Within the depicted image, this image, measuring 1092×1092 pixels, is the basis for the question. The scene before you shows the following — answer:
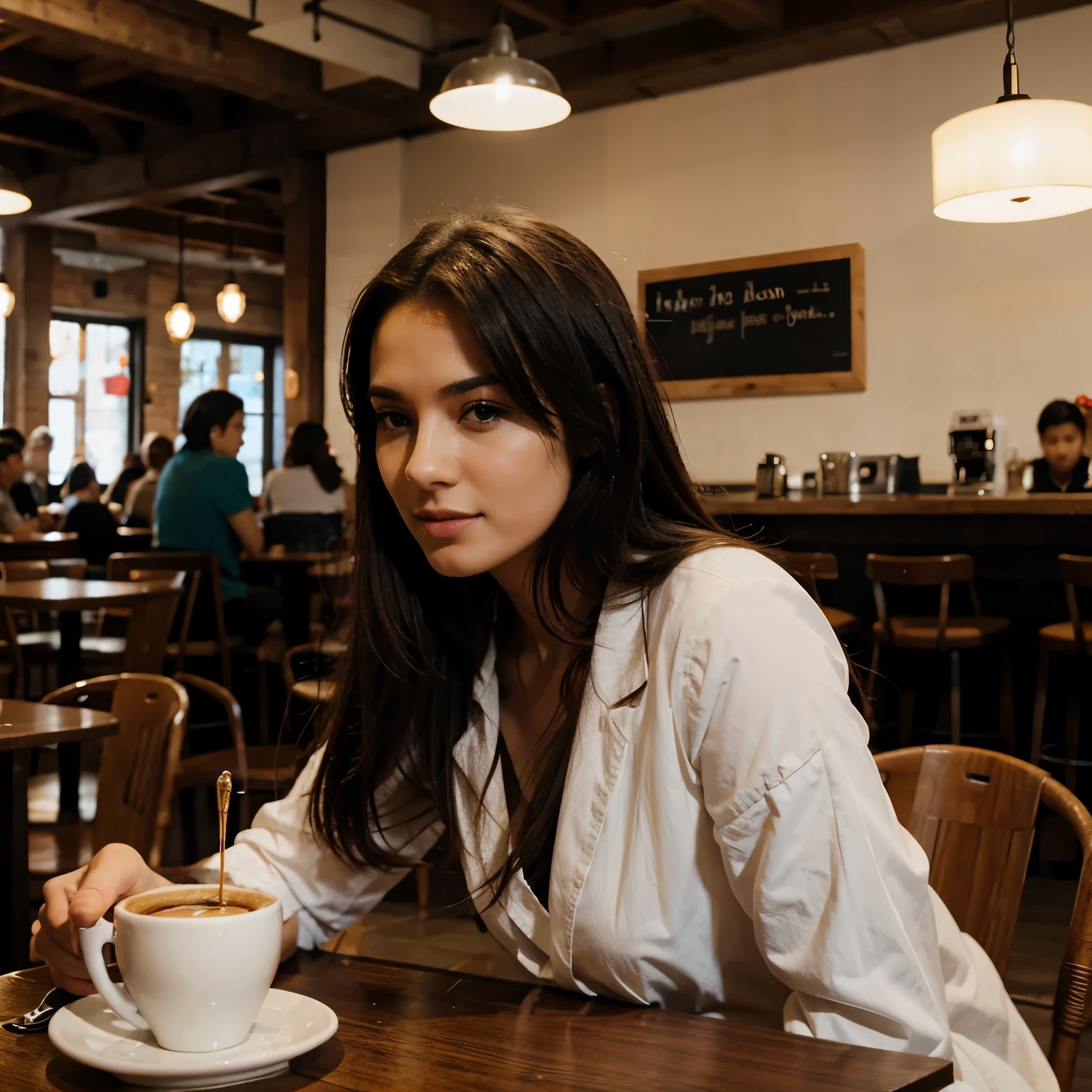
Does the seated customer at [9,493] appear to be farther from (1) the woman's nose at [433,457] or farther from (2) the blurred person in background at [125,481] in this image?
(1) the woman's nose at [433,457]

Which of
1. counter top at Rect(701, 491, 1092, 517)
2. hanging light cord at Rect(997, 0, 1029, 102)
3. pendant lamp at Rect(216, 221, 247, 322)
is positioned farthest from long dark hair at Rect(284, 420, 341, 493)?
hanging light cord at Rect(997, 0, 1029, 102)

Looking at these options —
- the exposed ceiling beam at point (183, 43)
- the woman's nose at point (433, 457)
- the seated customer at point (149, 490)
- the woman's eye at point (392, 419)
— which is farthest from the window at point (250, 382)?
the woman's nose at point (433, 457)

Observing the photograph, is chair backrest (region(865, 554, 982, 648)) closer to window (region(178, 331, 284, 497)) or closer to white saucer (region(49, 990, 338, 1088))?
white saucer (region(49, 990, 338, 1088))

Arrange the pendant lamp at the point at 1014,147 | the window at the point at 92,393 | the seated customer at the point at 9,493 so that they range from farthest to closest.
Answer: the window at the point at 92,393, the seated customer at the point at 9,493, the pendant lamp at the point at 1014,147

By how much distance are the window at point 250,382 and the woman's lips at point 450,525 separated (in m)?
11.4

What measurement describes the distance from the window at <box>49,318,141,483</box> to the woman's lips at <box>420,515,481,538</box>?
36.8ft

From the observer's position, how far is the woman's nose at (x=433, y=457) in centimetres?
101

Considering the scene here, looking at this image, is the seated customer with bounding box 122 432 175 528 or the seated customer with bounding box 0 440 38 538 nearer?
the seated customer with bounding box 0 440 38 538

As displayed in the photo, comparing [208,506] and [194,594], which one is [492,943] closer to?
[194,594]

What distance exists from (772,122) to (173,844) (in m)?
4.35

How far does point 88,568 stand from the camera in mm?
6375

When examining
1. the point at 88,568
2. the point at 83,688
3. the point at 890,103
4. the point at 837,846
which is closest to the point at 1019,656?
the point at 890,103

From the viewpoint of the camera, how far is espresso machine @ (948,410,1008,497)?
15.6 ft

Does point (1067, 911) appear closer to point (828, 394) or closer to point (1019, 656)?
point (1019, 656)
